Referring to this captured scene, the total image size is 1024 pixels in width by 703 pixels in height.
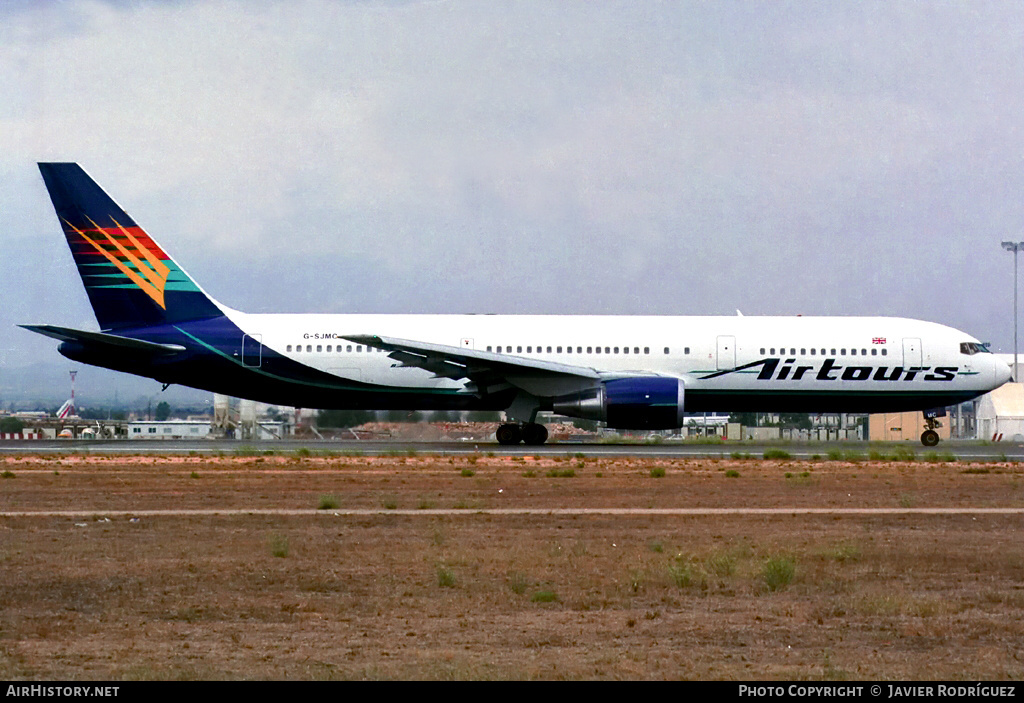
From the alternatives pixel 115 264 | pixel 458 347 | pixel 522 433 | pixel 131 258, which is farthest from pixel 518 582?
pixel 115 264

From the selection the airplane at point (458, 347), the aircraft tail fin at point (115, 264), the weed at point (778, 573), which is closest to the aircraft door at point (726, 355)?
the airplane at point (458, 347)

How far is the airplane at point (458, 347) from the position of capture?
33031 millimetres

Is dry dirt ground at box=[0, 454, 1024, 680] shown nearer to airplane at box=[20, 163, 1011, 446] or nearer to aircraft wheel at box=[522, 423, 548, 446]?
airplane at box=[20, 163, 1011, 446]

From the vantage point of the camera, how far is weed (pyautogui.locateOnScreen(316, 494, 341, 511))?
1747cm

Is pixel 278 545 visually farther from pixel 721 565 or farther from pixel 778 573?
pixel 778 573

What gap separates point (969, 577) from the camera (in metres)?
11.7

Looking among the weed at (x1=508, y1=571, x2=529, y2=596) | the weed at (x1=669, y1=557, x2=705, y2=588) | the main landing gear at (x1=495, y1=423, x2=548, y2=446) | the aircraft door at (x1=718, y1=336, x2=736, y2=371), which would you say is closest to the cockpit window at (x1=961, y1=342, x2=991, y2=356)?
the aircraft door at (x1=718, y1=336, x2=736, y2=371)

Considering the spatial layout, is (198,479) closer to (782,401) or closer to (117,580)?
(117,580)

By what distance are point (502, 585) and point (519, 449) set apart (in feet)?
69.2

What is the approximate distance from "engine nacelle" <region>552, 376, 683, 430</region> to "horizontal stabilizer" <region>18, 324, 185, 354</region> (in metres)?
11.4

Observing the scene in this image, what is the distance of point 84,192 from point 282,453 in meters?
10.2

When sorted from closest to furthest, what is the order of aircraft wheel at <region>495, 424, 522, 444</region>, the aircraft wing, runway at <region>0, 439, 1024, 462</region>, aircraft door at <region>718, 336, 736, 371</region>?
runway at <region>0, 439, 1024, 462</region>
the aircraft wing
aircraft door at <region>718, 336, 736, 371</region>
aircraft wheel at <region>495, 424, 522, 444</region>

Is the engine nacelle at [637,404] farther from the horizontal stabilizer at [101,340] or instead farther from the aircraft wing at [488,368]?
the horizontal stabilizer at [101,340]
